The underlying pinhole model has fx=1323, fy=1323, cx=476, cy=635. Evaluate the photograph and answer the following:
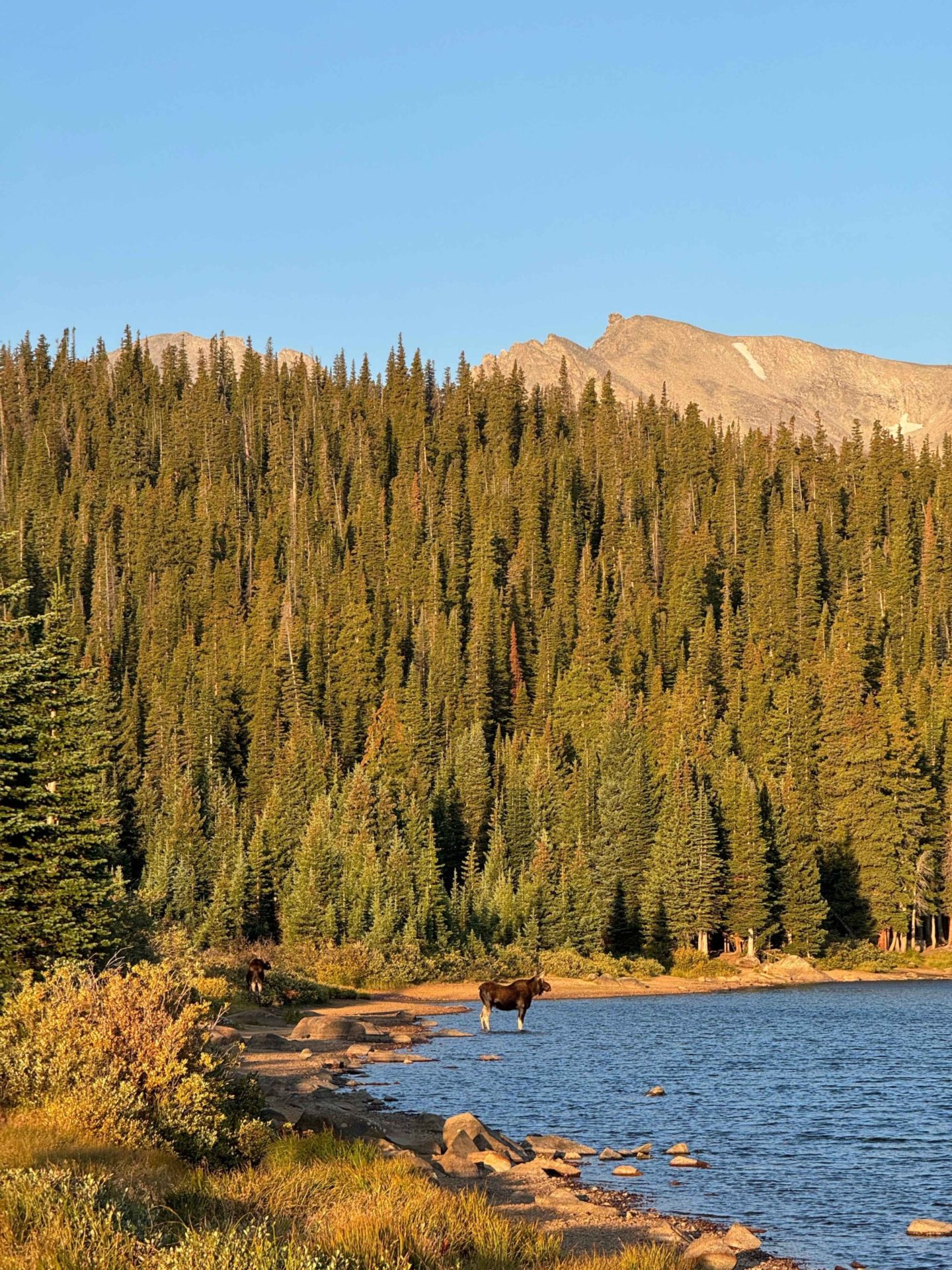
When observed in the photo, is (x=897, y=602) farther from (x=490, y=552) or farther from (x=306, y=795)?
(x=306, y=795)

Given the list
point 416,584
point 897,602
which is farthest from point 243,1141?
point 416,584

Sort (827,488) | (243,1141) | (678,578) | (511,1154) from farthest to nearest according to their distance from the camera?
(827,488)
(678,578)
(511,1154)
(243,1141)

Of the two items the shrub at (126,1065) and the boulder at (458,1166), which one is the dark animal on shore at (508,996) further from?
the shrub at (126,1065)

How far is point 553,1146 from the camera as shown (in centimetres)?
2616

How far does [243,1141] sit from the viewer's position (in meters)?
19.2

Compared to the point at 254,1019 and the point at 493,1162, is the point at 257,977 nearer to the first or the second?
the point at 254,1019

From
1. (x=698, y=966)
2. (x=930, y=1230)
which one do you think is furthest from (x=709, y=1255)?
(x=698, y=966)

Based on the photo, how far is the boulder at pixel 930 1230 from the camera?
19.8 m

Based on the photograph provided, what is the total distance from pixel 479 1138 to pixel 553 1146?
2267 millimetres

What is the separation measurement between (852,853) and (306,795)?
47757 mm

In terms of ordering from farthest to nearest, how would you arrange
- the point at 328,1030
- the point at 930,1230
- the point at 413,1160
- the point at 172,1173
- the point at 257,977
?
the point at 257,977 < the point at 328,1030 < the point at 413,1160 < the point at 930,1230 < the point at 172,1173

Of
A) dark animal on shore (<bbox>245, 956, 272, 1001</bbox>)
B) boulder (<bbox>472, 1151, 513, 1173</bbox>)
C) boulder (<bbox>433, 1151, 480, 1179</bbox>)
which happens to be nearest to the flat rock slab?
dark animal on shore (<bbox>245, 956, 272, 1001</bbox>)

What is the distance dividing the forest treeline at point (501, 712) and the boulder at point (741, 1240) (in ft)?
58.9

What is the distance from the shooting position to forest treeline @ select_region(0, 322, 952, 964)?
83375 mm
